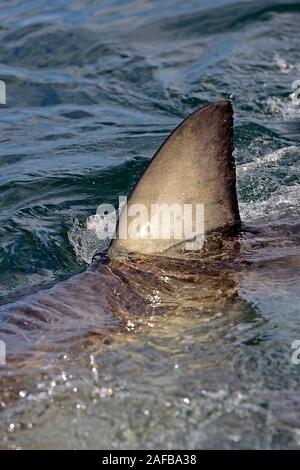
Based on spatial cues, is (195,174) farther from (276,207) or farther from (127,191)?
(127,191)

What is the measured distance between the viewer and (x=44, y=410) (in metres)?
2.62

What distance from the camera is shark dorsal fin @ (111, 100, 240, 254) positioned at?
353 centimetres

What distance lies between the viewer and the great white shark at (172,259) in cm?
312

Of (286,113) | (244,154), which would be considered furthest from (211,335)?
(286,113)

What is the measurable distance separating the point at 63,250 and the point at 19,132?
2404mm

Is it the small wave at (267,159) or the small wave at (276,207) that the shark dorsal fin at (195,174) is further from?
the small wave at (267,159)

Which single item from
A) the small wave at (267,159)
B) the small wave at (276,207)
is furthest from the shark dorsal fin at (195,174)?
the small wave at (267,159)

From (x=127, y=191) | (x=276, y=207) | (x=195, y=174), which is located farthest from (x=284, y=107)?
(x=195, y=174)

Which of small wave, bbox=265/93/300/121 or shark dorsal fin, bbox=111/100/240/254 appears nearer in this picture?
shark dorsal fin, bbox=111/100/240/254

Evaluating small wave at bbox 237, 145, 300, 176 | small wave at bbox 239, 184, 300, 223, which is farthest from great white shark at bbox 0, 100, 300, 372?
small wave at bbox 237, 145, 300, 176

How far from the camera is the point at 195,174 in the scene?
3637mm

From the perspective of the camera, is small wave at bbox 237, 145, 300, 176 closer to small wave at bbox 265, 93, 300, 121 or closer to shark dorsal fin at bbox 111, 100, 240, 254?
small wave at bbox 265, 93, 300, 121

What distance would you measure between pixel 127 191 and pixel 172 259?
1.83 metres

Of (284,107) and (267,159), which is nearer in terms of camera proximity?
(267,159)
